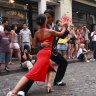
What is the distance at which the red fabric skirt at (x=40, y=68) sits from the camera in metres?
8.08

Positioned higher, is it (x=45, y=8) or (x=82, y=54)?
(x=45, y=8)

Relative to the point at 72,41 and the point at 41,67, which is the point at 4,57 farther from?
the point at 72,41

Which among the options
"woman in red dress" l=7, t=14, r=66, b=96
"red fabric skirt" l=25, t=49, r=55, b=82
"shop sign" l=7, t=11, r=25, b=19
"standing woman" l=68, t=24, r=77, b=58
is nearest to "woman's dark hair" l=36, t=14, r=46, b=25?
"woman in red dress" l=7, t=14, r=66, b=96

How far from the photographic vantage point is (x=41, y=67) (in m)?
8.28

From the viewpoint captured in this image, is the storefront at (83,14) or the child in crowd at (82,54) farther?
the storefront at (83,14)

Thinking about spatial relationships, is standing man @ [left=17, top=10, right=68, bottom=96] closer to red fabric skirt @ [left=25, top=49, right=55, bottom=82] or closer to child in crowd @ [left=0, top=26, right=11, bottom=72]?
red fabric skirt @ [left=25, top=49, right=55, bottom=82]

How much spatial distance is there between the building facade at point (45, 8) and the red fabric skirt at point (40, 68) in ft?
32.6

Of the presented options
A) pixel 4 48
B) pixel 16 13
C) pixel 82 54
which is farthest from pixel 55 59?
pixel 16 13

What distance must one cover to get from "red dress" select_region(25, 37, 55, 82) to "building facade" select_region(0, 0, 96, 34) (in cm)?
987

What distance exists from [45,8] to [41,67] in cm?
1371

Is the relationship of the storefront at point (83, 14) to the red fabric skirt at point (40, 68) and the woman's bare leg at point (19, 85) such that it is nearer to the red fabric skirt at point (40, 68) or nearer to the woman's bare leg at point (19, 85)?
the red fabric skirt at point (40, 68)

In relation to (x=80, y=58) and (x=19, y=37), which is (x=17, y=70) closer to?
(x=19, y=37)

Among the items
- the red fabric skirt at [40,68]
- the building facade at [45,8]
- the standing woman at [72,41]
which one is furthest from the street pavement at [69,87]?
the standing woman at [72,41]

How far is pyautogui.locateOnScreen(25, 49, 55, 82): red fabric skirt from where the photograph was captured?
8078mm
